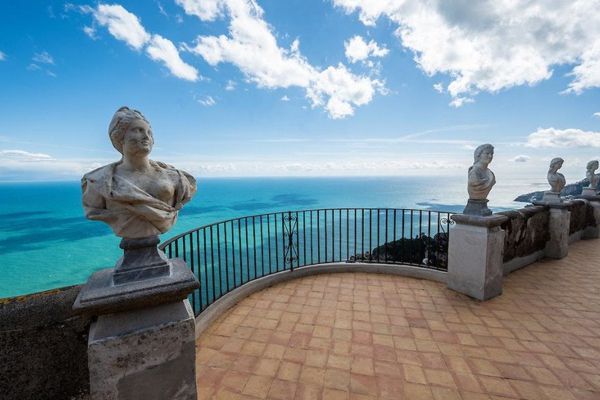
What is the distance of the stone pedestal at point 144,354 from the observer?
142 centimetres

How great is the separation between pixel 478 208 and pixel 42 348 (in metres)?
4.97

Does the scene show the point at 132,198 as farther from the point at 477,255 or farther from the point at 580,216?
the point at 580,216

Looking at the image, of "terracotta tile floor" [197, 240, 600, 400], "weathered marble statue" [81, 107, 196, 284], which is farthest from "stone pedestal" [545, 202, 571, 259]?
"weathered marble statue" [81, 107, 196, 284]

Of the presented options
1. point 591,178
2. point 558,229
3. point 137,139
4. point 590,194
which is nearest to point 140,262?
point 137,139

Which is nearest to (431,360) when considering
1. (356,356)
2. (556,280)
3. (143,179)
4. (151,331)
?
(356,356)

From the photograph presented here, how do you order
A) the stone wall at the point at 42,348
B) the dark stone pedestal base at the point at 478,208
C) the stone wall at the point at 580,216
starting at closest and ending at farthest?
1. the stone wall at the point at 42,348
2. the dark stone pedestal base at the point at 478,208
3. the stone wall at the point at 580,216

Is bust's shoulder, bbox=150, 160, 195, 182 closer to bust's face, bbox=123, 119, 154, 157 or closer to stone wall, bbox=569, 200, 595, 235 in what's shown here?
bust's face, bbox=123, 119, 154, 157

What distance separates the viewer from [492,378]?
2.43m

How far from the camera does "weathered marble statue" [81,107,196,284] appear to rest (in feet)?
5.15

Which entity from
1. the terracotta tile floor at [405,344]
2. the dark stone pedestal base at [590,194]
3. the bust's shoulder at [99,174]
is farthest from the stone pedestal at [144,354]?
the dark stone pedestal base at [590,194]

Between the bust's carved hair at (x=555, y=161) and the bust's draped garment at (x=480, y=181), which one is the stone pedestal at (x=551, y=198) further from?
the bust's draped garment at (x=480, y=181)

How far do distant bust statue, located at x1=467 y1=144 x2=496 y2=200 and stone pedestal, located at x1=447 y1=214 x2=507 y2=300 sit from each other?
41 centimetres

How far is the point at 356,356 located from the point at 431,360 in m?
0.77

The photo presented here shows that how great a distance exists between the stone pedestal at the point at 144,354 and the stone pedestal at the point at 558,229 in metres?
7.31
